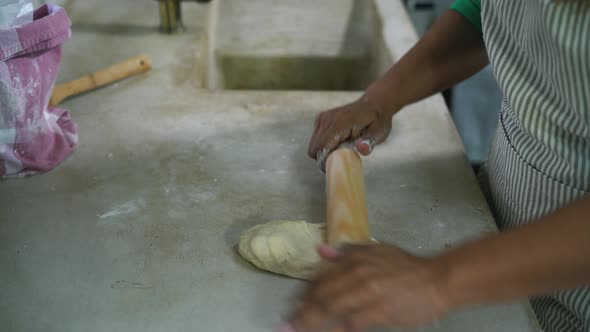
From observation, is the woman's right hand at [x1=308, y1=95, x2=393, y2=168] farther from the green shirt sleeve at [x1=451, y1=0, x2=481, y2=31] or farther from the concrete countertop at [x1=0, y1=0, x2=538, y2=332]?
the green shirt sleeve at [x1=451, y1=0, x2=481, y2=31]

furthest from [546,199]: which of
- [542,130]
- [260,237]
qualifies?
[260,237]

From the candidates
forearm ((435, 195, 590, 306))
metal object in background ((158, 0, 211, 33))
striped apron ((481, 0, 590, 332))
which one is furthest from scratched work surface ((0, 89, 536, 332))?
metal object in background ((158, 0, 211, 33))

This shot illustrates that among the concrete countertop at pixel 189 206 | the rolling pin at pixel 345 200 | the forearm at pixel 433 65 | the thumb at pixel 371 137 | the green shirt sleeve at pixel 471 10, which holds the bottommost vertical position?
the concrete countertop at pixel 189 206

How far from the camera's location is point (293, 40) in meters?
2.33

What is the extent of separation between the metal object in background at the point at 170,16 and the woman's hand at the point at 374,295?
1.39m

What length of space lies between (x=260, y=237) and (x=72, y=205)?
0.39m

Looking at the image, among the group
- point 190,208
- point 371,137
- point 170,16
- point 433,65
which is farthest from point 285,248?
point 170,16

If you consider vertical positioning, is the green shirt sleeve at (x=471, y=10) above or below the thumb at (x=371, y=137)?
above

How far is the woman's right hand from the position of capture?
3.59ft

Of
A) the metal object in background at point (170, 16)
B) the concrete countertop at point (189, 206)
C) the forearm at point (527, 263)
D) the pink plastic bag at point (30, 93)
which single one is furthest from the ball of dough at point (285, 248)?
the metal object in background at point (170, 16)

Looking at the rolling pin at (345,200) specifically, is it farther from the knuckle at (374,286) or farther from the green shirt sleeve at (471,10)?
the green shirt sleeve at (471,10)

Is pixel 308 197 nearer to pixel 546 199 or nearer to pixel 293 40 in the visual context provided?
pixel 546 199

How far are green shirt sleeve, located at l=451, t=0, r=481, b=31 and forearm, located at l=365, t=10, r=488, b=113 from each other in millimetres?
17

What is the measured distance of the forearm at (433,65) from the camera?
1122 mm
